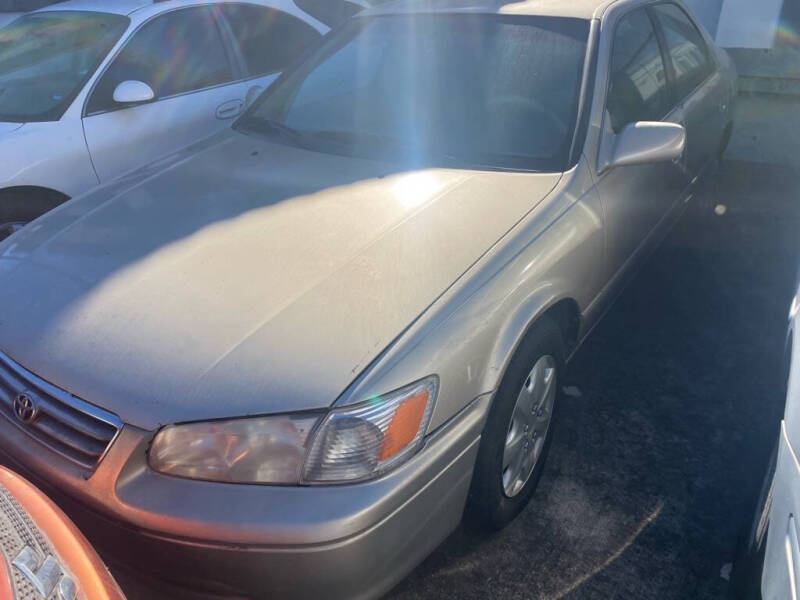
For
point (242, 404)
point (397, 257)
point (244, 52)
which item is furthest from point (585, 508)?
point (244, 52)

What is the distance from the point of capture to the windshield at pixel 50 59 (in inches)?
158

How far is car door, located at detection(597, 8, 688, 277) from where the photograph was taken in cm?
302

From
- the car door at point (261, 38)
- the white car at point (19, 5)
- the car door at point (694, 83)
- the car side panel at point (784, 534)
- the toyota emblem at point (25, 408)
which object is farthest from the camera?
the white car at point (19, 5)

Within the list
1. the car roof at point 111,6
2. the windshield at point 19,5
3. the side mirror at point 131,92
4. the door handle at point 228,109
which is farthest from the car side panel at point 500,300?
the windshield at point 19,5

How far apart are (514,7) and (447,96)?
603mm

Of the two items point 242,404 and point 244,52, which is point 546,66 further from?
point 244,52

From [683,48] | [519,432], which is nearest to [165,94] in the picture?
[683,48]

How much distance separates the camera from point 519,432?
8.23ft

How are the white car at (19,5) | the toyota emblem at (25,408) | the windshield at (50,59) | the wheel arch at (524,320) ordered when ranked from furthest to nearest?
the white car at (19,5), the windshield at (50,59), the wheel arch at (524,320), the toyota emblem at (25,408)

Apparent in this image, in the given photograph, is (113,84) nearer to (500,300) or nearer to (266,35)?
(266,35)

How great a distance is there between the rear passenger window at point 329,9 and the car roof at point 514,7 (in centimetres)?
171

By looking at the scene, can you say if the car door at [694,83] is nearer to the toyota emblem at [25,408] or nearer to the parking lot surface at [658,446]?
the parking lot surface at [658,446]

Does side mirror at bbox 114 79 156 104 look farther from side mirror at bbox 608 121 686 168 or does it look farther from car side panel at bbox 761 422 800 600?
car side panel at bbox 761 422 800 600

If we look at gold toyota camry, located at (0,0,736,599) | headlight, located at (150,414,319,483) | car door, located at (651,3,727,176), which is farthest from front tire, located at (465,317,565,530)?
car door, located at (651,3,727,176)
